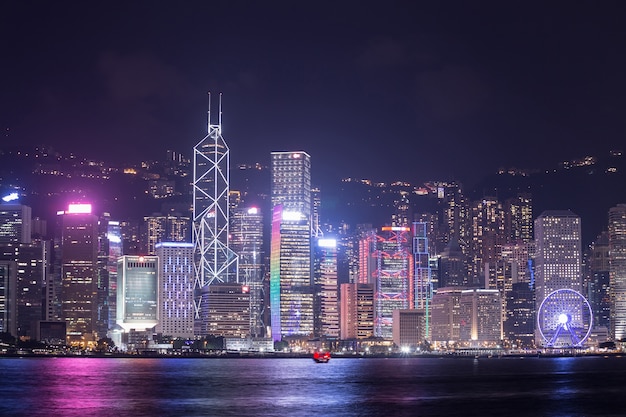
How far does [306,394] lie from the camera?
9356 centimetres

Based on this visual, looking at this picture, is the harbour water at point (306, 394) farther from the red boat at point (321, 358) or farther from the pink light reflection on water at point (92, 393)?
the red boat at point (321, 358)

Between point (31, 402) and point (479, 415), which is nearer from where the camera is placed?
point (479, 415)

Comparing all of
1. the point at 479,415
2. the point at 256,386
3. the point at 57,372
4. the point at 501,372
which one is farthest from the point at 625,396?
the point at 57,372

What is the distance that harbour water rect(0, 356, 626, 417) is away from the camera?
259ft

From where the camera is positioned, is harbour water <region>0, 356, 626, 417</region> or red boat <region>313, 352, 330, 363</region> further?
red boat <region>313, 352, 330, 363</region>

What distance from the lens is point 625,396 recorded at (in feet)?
311

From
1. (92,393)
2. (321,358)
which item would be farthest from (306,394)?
(321,358)

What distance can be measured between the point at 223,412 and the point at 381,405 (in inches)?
467

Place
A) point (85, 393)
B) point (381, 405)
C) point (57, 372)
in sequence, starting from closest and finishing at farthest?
1. point (381, 405)
2. point (85, 393)
3. point (57, 372)

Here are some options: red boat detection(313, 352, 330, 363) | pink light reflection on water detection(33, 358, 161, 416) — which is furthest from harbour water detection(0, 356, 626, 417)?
red boat detection(313, 352, 330, 363)

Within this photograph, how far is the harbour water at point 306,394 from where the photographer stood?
259 ft

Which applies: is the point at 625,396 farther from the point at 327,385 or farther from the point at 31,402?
the point at 31,402

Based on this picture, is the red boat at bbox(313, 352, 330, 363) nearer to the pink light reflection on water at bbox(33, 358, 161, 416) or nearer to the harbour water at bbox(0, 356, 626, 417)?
the harbour water at bbox(0, 356, 626, 417)

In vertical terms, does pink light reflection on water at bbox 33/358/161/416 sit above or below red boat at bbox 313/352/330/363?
above
